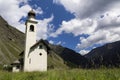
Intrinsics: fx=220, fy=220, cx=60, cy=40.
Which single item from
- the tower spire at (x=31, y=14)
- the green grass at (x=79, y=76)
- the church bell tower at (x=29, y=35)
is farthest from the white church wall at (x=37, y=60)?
the green grass at (x=79, y=76)

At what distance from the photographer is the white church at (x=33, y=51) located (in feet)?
142

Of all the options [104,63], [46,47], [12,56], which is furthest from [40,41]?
[12,56]

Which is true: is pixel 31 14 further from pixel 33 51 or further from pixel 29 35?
pixel 33 51

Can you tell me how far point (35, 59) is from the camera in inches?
1726

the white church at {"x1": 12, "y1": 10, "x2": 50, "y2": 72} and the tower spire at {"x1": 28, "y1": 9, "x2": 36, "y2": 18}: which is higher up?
the tower spire at {"x1": 28, "y1": 9, "x2": 36, "y2": 18}

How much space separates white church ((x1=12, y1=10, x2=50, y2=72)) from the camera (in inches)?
1705

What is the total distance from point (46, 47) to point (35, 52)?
3087 millimetres

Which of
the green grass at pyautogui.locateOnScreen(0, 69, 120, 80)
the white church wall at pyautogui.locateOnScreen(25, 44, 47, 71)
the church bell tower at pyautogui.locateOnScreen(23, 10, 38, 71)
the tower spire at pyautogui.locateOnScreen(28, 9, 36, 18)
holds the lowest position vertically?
the green grass at pyautogui.locateOnScreen(0, 69, 120, 80)

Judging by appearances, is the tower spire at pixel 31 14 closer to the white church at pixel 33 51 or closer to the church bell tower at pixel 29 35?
the church bell tower at pixel 29 35

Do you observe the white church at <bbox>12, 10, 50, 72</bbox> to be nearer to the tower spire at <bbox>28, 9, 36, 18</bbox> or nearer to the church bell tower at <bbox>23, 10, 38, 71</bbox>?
the church bell tower at <bbox>23, 10, 38, 71</bbox>

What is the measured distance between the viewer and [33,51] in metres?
44.3

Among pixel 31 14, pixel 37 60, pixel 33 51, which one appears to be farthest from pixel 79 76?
pixel 31 14

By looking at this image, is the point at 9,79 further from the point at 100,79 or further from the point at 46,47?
the point at 46,47

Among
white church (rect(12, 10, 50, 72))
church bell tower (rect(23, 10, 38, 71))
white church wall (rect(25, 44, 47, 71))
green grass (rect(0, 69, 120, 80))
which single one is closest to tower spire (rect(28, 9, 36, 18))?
church bell tower (rect(23, 10, 38, 71))
